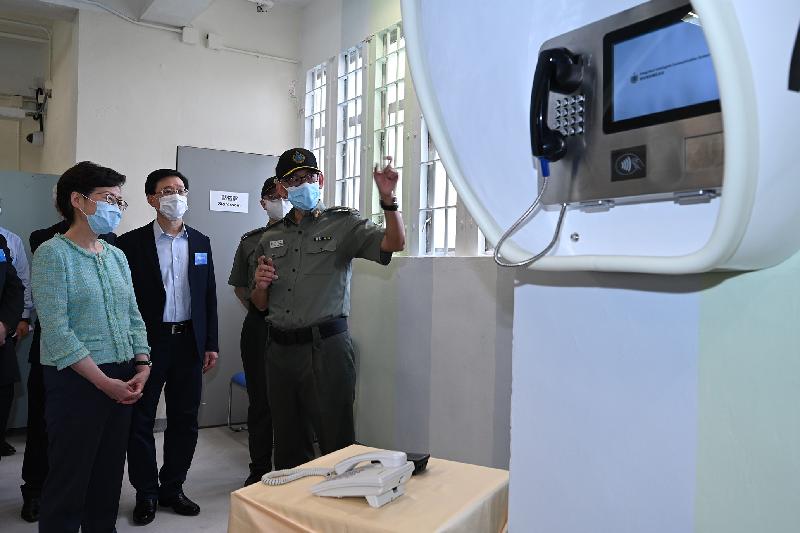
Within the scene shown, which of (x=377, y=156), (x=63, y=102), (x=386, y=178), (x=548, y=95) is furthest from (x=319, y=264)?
(x=63, y=102)

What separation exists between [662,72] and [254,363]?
3230 millimetres

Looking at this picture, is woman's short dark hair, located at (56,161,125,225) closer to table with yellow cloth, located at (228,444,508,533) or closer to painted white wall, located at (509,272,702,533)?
table with yellow cloth, located at (228,444,508,533)

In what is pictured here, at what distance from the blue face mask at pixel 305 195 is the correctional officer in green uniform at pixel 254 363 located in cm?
62

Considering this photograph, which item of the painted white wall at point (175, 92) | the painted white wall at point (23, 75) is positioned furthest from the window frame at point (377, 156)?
the painted white wall at point (23, 75)

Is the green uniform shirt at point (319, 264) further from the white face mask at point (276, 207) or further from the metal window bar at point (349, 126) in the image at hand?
the metal window bar at point (349, 126)

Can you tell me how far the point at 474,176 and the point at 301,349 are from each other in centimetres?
206

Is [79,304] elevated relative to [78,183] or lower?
lower

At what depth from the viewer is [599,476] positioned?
0.89 meters

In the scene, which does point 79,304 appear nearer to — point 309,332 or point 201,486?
point 309,332

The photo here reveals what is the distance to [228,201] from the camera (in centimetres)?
479

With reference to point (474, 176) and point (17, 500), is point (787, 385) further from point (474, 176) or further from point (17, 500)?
point (17, 500)

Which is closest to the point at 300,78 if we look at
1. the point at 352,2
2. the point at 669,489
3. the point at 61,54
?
the point at 352,2

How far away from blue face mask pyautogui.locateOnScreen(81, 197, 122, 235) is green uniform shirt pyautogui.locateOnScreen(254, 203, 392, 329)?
84 centimetres

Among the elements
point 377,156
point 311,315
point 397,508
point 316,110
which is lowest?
point 397,508
